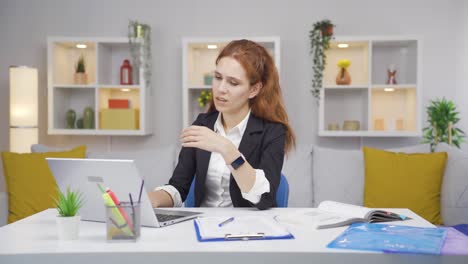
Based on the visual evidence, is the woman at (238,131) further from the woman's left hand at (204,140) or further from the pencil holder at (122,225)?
the pencil holder at (122,225)

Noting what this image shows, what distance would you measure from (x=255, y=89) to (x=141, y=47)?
2627 millimetres

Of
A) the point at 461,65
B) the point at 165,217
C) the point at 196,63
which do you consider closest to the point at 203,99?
the point at 196,63

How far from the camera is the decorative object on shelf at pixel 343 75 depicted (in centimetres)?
454

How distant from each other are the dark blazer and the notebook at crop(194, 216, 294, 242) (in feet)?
1.28

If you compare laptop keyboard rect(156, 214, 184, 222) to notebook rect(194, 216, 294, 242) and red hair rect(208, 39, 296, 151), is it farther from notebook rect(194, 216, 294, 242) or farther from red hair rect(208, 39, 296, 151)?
red hair rect(208, 39, 296, 151)

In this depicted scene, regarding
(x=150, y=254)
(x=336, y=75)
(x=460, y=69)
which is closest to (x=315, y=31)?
(x=336, y=75)

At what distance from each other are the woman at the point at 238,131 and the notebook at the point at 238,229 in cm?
39

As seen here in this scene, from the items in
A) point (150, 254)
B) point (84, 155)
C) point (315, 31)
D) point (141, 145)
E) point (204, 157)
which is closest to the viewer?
point (150, 254)

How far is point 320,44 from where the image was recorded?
449 cm

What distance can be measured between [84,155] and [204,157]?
5.93 feet

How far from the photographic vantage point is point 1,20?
510cm


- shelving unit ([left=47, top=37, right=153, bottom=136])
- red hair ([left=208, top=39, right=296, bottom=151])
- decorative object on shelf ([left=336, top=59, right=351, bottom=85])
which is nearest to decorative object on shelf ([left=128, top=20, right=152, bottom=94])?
shelving unit ([left=47, top=37, right=153, bottom=136])

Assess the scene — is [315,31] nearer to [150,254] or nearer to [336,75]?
[336,75]

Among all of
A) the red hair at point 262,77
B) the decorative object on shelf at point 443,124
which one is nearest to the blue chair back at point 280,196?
the red hair at point 262,77
